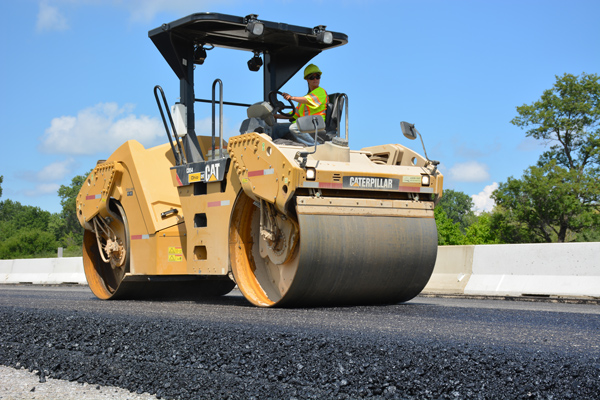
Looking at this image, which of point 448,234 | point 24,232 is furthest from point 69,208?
point 448,234

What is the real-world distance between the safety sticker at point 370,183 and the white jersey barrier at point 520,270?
3331 millimetres

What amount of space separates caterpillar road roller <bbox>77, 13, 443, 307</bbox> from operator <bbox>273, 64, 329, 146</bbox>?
0.38 feet

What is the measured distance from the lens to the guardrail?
27.7 ft

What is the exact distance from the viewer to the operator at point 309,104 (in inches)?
272

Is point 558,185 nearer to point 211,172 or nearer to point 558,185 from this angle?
point 558,185

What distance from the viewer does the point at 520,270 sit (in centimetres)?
906

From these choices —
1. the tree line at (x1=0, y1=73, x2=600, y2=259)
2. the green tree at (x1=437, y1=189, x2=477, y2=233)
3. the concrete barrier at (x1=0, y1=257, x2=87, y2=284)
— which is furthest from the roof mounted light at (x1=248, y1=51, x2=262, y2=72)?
the green tree at (x1=437, y1=189, x2=477, y2=233)

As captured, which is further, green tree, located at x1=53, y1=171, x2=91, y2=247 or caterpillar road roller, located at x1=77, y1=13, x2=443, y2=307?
green tree, located at x1=53, y1=171, x2=91, y2=247

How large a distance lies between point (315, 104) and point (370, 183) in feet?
4.01

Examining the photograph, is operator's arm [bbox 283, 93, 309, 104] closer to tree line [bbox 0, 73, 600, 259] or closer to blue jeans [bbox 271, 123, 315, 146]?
blue jeans [bbox 271, 123, 315, 146]

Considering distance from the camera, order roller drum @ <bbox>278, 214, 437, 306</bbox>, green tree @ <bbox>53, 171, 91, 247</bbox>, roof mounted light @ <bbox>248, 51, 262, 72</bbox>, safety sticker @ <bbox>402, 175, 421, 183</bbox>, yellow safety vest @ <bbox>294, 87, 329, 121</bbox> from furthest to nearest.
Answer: green tree @ <bbox>53, 171, 91, 247</bbox> < roof mounted light @ <bbox>248, 51, 262, 72</bbox> < yellow safety vest @ <bbox>294, 87, 329, 121</bbox> < safety sticker @ <bbox>402, 175, 421, 183</bbox> < roller drum @ <bbox>278, 214, 437, 306</bbox>

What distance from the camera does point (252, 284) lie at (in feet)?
21.9

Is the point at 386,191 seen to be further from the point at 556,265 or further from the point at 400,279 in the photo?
the point at 556,265

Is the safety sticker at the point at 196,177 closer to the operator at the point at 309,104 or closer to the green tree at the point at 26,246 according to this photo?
the operator at the point at 309,104
